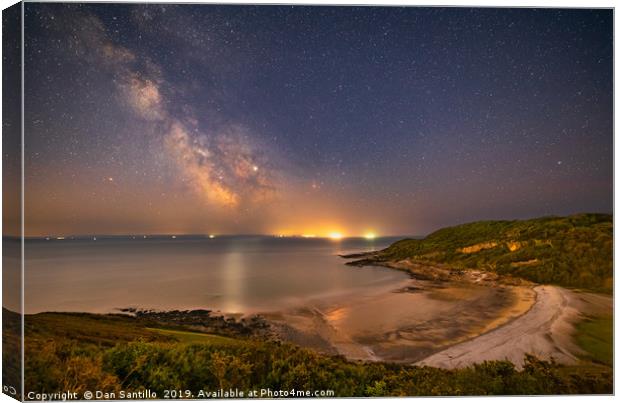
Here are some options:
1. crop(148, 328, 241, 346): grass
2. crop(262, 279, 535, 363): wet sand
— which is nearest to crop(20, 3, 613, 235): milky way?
crop(262, 279, 535, 363): wet sand

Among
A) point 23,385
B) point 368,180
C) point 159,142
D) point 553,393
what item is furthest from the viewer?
point 368,180

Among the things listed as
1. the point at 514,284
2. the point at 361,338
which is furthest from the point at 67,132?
the point at 514,284

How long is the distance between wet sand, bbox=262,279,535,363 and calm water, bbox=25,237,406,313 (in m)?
0.16

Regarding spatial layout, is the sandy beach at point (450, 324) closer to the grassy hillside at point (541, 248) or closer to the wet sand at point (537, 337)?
the wet sand at point (537, 337)

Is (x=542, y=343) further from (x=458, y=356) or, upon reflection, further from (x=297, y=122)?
(x=297, y=122)

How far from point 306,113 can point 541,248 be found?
2293 mm

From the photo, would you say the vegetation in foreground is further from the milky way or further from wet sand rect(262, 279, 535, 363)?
the milky way

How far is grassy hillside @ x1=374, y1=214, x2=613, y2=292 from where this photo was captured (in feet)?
10.6

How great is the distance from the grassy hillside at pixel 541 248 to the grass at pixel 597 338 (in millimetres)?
269

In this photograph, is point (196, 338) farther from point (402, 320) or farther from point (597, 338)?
point (597, 338)

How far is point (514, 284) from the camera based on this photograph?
11.0 feet

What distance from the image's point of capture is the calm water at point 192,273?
3072mm

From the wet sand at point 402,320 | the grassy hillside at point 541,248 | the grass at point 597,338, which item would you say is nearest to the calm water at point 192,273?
the wet sand at point 402,320

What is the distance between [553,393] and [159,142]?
12.1ft
